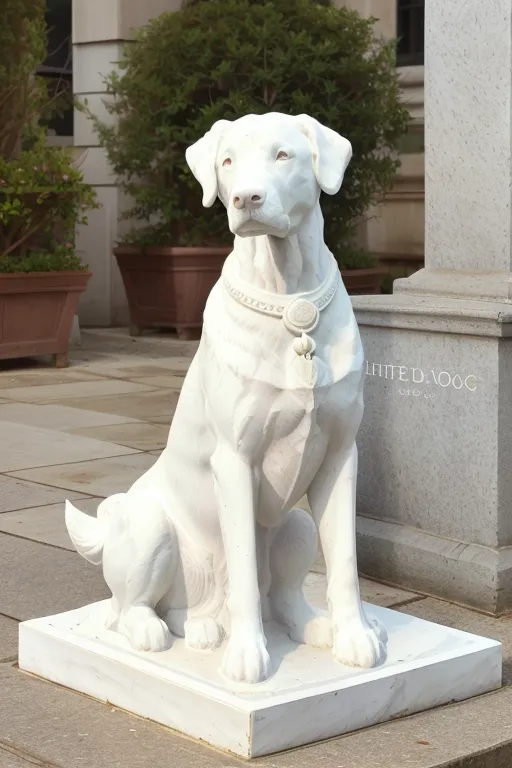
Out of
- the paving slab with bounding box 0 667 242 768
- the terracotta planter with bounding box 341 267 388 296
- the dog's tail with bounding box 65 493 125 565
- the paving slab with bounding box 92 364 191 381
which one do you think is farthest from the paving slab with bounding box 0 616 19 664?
the terracotta planter with bounding box 341 267 388 296

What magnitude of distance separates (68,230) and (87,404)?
8.83 feet

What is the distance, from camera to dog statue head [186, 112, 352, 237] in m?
3.22

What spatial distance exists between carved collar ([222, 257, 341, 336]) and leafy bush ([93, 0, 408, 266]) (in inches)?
339

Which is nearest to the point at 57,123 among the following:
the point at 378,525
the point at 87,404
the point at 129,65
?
the point at 129,65

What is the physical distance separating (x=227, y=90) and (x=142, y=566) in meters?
9.53

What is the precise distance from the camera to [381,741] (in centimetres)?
348

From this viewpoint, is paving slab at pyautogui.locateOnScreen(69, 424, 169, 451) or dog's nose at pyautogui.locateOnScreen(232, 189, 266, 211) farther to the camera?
paving slab at pyautogui.locateOnScreen(69, 424, 169, 451)

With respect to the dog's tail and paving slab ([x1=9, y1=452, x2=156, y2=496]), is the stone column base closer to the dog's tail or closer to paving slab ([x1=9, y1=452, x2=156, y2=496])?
the dog's tail

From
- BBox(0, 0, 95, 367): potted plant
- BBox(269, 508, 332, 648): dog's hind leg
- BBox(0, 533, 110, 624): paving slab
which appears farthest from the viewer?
BBox(0, 0, 95, 367): potted plant

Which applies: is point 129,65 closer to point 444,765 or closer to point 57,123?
point 57,123

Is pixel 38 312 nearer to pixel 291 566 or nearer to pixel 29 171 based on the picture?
pixel 29 171

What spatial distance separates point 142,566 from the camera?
12.2 ft

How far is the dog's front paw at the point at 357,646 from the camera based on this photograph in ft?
11.8

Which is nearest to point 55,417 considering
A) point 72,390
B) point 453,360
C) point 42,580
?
point 72,390
